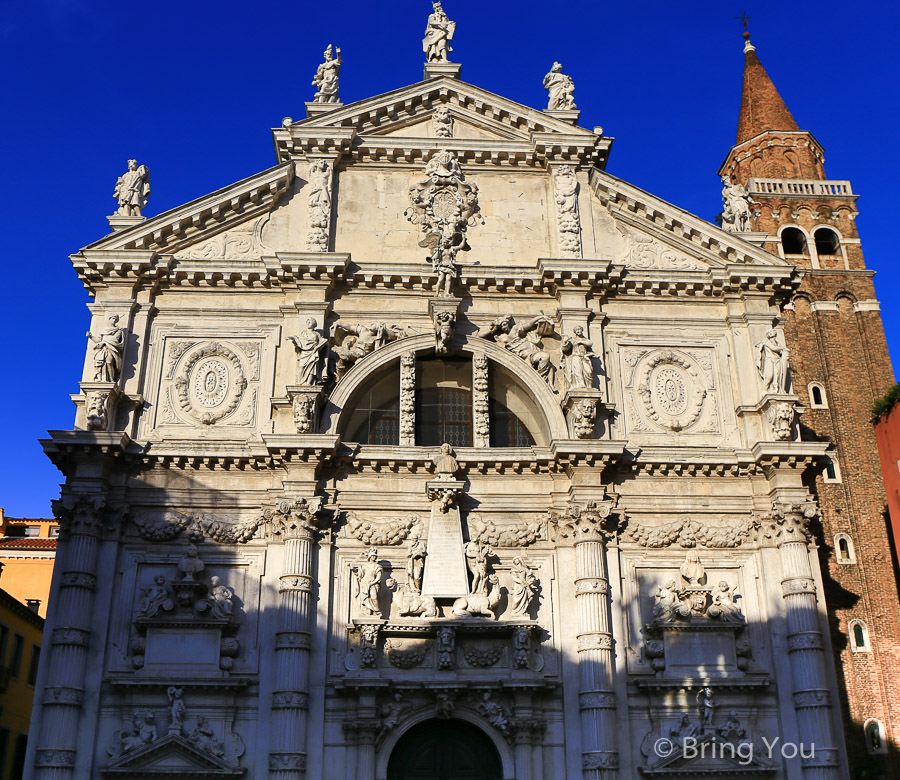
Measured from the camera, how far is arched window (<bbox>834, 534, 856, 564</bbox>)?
29000 millimetres

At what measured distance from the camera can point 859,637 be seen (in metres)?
28.1

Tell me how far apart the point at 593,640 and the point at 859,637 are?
40.0 feet

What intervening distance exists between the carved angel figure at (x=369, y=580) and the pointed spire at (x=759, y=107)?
84.8ft

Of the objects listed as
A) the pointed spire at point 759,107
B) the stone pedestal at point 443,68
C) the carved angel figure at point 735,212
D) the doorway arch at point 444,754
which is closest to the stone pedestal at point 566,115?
the stone pedestal at point 443,68

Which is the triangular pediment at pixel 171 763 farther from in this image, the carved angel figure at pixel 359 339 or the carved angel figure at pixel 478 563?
the carved angel figure at pixel 359 339

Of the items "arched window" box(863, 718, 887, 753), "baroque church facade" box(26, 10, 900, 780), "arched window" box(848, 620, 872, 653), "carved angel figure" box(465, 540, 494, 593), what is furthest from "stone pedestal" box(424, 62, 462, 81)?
"arched window" box(863, 718, 887, 753)

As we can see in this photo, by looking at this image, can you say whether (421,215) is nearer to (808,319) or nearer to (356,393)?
(356,393)

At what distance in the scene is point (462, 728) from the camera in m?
19.8

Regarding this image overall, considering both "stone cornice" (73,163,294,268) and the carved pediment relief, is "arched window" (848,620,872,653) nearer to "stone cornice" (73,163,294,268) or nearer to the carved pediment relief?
the carved pediment relief

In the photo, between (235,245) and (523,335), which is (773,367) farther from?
(235,245)

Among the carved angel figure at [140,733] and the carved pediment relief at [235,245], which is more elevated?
the carved pediment relief at [235,245]

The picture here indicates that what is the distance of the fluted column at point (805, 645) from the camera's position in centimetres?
1930

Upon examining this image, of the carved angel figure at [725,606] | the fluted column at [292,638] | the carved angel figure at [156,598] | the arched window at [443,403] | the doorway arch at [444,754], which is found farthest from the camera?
the arched window at [443,403]

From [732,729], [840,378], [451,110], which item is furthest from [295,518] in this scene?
[840,378]
